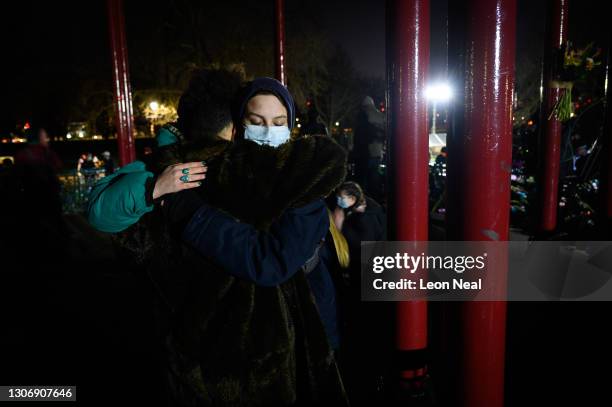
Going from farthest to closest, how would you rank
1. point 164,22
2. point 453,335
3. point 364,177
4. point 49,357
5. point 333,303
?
point 164,22 → point 364,177 → point 49,357 → point 333,303 → point 453,335

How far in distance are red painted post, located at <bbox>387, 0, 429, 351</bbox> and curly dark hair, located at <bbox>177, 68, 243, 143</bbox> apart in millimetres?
725

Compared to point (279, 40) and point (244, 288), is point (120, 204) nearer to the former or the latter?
point (244, 288)

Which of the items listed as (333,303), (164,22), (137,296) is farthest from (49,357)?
(164,22)

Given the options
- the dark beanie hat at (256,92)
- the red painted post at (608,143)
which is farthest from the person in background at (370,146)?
the dark beanie hat at (256,92)

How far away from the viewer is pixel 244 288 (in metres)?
1.30

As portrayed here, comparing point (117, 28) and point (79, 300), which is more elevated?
point (117, 28)

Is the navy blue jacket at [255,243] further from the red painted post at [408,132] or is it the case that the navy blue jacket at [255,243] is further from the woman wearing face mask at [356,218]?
the woman wearing face mask at [356,218]

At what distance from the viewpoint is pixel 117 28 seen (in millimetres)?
4527

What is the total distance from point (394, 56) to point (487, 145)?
0.70 m

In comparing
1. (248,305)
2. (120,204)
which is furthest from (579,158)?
(120,204)

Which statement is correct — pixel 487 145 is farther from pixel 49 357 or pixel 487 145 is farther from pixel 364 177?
pixel 364 177

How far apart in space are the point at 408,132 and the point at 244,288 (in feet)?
3.44

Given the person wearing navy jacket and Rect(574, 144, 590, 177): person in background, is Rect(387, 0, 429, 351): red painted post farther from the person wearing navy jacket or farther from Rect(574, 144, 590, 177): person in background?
Rect(574, 144, 590, 177): person in background

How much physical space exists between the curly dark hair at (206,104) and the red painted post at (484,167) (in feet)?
2.82
